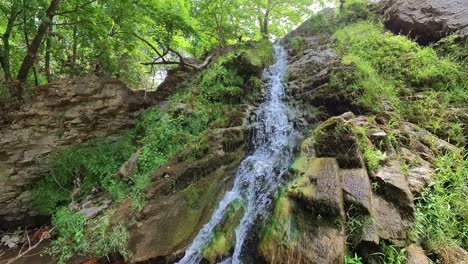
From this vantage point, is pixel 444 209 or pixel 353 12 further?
pixel 353 12

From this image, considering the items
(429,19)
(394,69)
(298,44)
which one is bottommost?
(394,69)

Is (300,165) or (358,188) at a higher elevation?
(300,165)

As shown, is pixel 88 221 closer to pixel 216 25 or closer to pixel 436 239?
pixel 436 239

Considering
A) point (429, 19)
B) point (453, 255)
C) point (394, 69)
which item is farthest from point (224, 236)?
point (429, 19)

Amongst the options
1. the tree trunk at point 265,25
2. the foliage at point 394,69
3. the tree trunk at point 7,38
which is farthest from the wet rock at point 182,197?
the tree trunk at point 265,25

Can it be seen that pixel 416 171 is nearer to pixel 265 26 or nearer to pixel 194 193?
pixel 194 193

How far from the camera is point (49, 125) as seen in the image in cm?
648

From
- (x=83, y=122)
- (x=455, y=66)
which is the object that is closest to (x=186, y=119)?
(x=83, y=122)

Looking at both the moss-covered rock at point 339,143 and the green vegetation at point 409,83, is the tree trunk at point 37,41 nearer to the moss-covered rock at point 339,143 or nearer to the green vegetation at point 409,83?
the moss-covered rock at point 339,143

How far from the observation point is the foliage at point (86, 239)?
415 cm

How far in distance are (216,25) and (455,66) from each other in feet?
24.2

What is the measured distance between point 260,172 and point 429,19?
677cm

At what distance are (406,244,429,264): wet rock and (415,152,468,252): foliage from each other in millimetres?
168

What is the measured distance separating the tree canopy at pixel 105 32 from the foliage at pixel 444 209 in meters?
7.05
